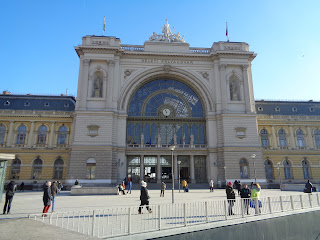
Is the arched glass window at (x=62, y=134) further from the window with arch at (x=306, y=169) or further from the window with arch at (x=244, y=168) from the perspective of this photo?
the window with arch at (x=306, y=169)

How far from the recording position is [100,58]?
134 feet

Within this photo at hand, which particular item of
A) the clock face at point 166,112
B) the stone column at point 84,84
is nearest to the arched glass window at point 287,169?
the clock face at point 166,112

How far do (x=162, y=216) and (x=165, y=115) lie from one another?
31.7m

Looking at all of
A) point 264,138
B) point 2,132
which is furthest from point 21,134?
point 264,138

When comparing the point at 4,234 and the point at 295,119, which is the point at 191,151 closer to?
the point at 295,119

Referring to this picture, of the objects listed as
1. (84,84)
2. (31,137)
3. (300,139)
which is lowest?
(31,137)

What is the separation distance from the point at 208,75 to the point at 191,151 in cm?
1502

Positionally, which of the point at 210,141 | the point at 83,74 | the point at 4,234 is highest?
the point at 83,74

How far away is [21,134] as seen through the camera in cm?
4206

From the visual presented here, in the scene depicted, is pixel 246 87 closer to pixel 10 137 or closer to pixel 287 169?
pixel 287 169

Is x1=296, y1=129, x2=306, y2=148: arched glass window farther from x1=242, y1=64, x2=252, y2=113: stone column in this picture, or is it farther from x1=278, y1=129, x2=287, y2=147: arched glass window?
x1=242, y1=64, x2=252, y2=113: stone column

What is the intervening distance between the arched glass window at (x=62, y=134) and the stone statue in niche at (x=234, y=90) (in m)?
32.4

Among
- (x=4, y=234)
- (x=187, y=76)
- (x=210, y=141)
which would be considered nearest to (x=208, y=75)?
(x=187, y=76)

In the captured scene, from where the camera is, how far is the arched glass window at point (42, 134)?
42375 millimetres
